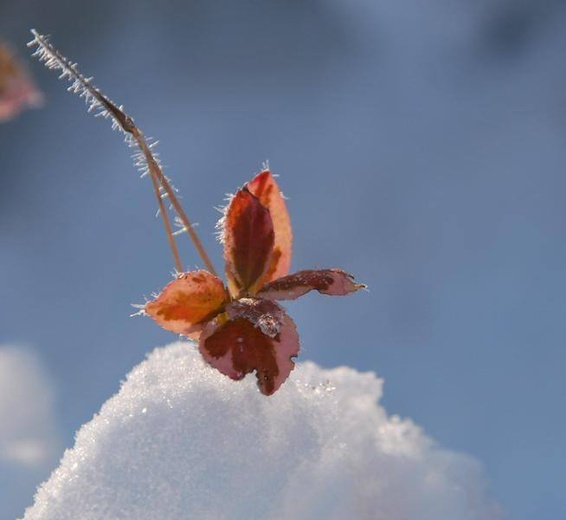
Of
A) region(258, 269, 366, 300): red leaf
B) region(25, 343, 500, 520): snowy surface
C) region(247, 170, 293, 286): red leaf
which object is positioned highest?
region(247, 170, 293, 286): red leaf

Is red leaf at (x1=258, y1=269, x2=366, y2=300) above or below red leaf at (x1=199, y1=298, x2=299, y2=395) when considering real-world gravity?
above

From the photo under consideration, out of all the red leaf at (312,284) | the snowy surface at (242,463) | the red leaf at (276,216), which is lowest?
the snowy surface at (242,463)

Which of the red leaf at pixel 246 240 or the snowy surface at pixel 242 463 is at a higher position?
the red leaf at pixel 246 240

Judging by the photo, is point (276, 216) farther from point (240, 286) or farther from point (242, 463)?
point (242, 463)

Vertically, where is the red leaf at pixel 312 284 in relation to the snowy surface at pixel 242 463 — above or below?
above

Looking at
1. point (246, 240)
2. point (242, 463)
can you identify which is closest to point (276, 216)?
point (246, 240)
